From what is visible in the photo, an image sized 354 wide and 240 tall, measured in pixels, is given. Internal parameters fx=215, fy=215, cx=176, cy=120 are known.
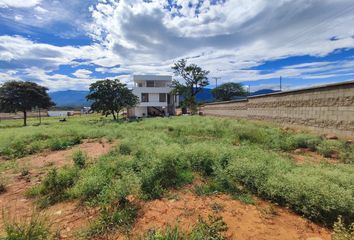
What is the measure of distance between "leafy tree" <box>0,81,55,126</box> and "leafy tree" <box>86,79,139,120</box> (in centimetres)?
781

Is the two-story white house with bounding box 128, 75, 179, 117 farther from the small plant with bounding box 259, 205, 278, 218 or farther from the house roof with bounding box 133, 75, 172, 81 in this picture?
the small plant with bounding box 259, 205, 278, 218

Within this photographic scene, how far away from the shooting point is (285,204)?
3865mm

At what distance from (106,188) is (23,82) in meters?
32.4

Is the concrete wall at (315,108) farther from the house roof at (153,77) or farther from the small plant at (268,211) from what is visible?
the house roof at (153,77)

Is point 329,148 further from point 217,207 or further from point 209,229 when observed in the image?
point 209,229

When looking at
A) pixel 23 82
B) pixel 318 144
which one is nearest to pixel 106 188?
pixel 318 144

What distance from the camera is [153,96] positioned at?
40.2 metres

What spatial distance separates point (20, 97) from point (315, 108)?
32.4 meters

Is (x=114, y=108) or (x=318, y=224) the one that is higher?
(x=114, y=108)

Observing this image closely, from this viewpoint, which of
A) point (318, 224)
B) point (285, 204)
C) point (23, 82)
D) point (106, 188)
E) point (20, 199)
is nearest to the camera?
point (318, 224)

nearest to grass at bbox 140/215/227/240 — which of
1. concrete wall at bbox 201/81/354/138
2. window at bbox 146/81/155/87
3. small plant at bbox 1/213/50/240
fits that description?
small plant at bbox 1/213/50/240

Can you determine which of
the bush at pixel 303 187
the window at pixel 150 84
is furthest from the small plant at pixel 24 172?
the window at pixel 150 84

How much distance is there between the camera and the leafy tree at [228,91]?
62281 mm

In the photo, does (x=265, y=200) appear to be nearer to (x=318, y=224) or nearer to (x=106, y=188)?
(x=318, y=224)
